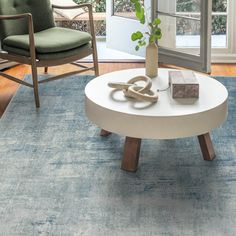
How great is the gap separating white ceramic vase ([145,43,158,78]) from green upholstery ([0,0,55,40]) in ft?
4.01

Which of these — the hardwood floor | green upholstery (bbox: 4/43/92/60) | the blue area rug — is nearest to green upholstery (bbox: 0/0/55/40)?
green upholstery (bbox: 4/43/92/60)

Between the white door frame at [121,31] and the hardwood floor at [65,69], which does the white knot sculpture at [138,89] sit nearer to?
the hardwood floor at [65,69]

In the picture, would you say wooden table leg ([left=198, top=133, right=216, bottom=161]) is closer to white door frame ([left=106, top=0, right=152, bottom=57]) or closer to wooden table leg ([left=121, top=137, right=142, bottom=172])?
wooden table leg ([left=121, top=137, right=142, bottom=172])

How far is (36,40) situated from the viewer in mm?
3936

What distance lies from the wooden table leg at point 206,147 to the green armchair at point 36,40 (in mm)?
1291

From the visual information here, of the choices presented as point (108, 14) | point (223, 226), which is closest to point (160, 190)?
point (223, 226)

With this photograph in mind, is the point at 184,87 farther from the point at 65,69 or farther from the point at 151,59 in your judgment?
the point at 65,69

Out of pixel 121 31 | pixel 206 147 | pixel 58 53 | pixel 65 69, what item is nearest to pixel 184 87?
pixel 206 147

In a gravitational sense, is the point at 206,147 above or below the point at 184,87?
below

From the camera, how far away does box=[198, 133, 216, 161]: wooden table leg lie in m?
3.11

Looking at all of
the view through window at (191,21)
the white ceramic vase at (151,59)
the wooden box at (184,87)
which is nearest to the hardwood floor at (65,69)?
the view through window at (191,21)

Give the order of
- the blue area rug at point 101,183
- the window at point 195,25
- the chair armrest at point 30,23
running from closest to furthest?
the blue area rug at point 101,183 < the chair armrest at point 30,23 < the window at point 195,25

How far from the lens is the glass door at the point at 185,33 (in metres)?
4.43

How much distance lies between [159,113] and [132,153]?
0.30 meters
